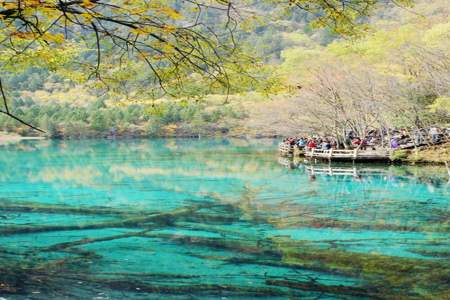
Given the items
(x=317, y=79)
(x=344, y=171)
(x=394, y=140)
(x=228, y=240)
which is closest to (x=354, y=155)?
(x=394, y=140)

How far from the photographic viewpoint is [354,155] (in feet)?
90.6

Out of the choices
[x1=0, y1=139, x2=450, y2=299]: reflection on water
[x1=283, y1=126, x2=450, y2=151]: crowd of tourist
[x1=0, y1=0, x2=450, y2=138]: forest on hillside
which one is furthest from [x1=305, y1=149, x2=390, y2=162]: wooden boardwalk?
[x1=0, y1=139, x2=450, y2=299]: reflection on water

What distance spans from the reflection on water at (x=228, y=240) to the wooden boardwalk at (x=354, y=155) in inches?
275

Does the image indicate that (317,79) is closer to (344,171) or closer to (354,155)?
(354,155)

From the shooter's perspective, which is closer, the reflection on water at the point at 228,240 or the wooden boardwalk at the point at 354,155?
the reflection on water at the point at 228,240

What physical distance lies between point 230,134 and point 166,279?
223 ft

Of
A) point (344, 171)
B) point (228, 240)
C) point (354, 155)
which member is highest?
point (354, 155)

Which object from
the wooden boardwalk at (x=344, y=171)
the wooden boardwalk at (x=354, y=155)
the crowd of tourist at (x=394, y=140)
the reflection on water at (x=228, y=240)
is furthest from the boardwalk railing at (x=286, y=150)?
the reflection on water at (x=228, y=240)

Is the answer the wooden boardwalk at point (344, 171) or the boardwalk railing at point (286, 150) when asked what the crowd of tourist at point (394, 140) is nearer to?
the boardwalk railing at point (286, 150)

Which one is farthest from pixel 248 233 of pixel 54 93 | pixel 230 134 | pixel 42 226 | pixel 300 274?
pixel 54 93

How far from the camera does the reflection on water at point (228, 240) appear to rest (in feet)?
22.7

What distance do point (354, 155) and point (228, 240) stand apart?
1898cm

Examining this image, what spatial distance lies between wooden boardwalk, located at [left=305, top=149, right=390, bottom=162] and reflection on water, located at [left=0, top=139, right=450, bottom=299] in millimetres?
6994

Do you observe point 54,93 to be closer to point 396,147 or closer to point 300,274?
point 396,147
